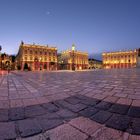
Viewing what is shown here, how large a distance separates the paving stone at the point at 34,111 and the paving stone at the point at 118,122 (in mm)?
1192

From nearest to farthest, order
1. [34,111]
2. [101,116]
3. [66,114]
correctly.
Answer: [101,116]
[66,114]
[34,111]

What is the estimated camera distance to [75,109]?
2.66 meters

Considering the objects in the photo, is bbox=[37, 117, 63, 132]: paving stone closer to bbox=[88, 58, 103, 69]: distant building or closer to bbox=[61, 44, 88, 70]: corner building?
bbox=[61, 44, 88, 70]: corner building

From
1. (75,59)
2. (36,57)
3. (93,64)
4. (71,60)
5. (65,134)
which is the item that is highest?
(75,59)

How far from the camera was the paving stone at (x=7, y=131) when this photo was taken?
5.34 feet

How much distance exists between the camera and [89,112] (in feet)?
8.14

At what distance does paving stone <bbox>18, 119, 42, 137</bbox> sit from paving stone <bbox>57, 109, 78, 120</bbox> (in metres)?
0.48

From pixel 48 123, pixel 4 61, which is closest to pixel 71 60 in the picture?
pixel 4 61

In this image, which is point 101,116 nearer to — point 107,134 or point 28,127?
point 107,134

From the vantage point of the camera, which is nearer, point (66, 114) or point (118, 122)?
point (118, 122)

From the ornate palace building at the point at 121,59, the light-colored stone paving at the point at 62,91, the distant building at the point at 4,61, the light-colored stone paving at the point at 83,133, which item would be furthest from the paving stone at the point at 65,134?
the ornate palace building at the point at 121,59

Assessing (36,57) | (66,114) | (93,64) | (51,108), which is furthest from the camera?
(93,64)

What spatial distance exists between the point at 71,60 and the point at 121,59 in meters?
34.6

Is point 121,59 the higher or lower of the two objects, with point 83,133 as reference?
higher
